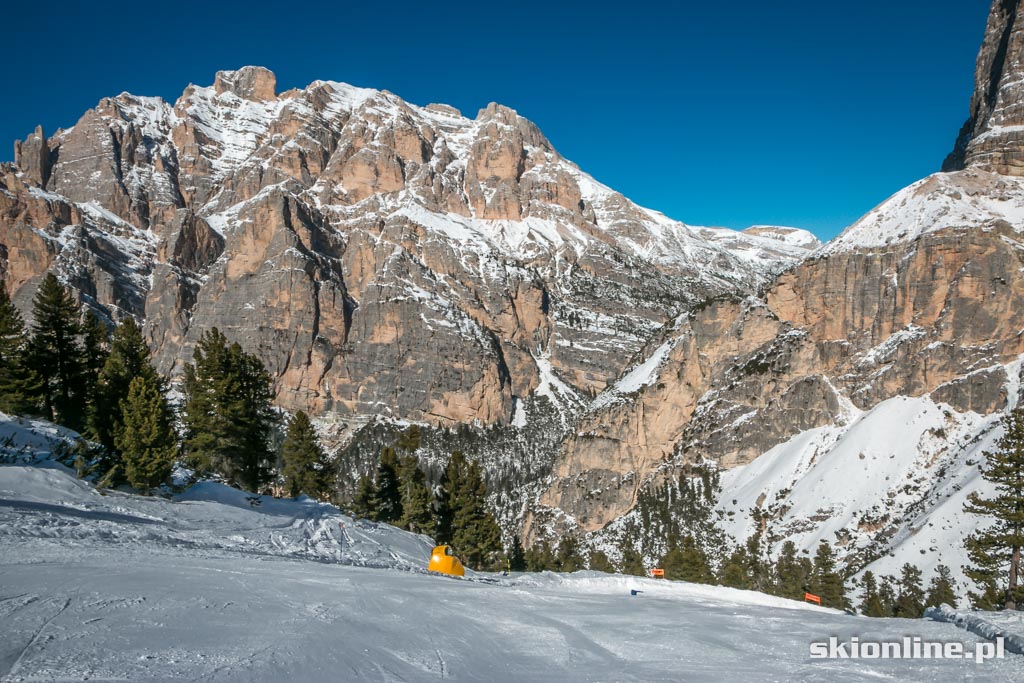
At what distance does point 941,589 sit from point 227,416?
67.9 meters

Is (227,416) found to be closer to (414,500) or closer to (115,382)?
(115,382)

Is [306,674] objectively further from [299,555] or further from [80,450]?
[80,450]

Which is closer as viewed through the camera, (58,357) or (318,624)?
(318,624)

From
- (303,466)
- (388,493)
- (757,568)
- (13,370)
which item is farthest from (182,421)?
(757,568)

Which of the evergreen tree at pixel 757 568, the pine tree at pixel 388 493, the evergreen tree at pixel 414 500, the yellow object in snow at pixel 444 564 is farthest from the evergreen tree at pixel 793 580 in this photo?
the yellow object in snow at pixel 444 564

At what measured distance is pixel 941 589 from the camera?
62.0 meters

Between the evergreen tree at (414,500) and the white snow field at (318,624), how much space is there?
2557 centimetres

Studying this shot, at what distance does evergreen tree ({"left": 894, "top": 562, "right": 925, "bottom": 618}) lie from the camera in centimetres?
5779

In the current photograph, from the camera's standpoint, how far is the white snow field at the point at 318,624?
22.9 ft

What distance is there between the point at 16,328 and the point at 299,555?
1160 inches

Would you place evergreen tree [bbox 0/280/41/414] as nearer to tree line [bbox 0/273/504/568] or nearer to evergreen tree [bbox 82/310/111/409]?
tree line [bbox 0/273/504/568]

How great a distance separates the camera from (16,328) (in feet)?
117

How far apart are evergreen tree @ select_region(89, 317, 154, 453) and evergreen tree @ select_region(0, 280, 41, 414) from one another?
11.0 feet

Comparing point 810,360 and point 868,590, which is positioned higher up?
point 810,360
